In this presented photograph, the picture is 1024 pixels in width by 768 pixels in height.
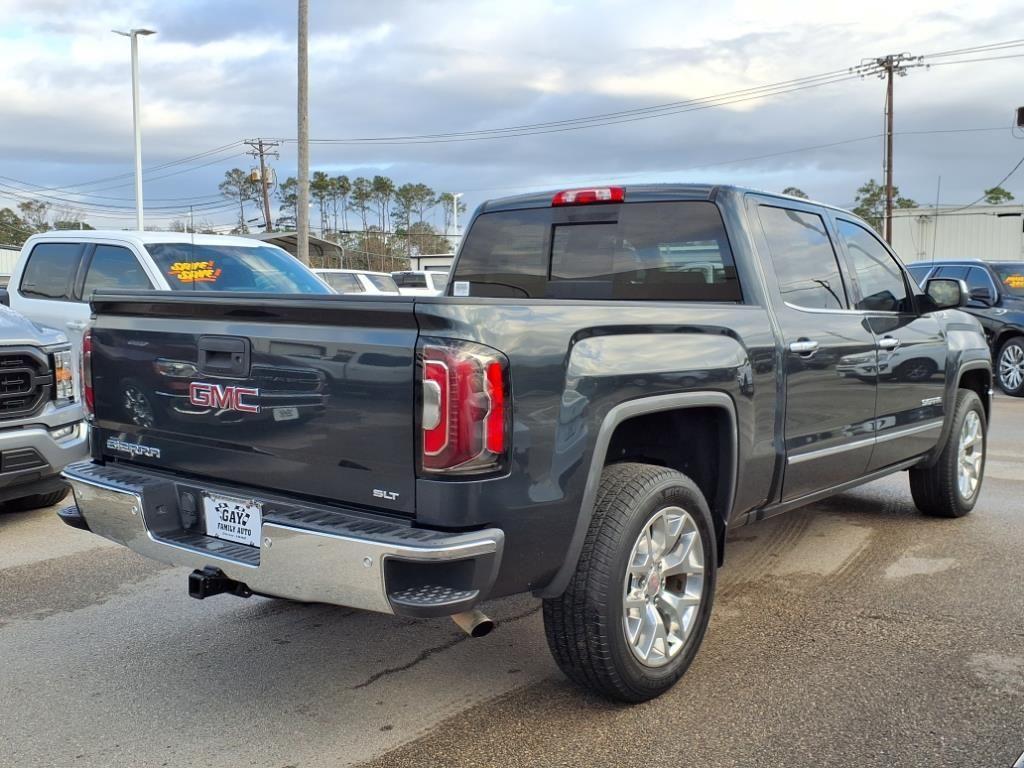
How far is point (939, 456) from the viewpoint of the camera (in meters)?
5.99

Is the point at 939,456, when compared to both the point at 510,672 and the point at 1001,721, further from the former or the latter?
the point at 510,672

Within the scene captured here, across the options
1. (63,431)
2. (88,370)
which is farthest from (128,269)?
(88,370)

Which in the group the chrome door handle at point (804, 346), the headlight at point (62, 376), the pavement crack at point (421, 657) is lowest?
the pavement crack at point (421, 657)

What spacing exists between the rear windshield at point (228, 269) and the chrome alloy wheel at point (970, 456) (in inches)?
216

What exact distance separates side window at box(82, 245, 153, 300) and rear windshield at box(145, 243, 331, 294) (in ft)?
0.68

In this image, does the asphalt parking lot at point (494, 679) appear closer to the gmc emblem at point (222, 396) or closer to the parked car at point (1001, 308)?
the gmc emblem at point (222, 396)

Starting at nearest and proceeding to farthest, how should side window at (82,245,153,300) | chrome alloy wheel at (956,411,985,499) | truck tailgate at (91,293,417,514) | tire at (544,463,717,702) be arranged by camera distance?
1. truck tailgate at (91,293,417,514)
2. tire at (544,463,717,702)
3. chrome alloy wheel at (956,411,985,499)
4. side window at (82,245,153,300)

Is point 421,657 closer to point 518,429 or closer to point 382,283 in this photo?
point 518,429

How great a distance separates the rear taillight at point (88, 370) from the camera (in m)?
3.80

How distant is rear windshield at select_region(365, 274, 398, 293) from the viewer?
67.8 feet

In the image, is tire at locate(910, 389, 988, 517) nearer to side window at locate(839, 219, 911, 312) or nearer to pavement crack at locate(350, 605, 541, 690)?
side window at locate(839, 219, 911, 312)

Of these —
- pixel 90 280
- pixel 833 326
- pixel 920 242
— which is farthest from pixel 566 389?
pixel 920 242

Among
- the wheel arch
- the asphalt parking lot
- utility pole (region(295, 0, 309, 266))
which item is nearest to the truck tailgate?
the wheel arch

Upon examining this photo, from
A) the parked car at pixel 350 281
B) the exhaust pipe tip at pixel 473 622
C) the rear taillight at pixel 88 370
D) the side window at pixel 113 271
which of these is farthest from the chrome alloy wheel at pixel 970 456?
the parked car at pixel 350 281
